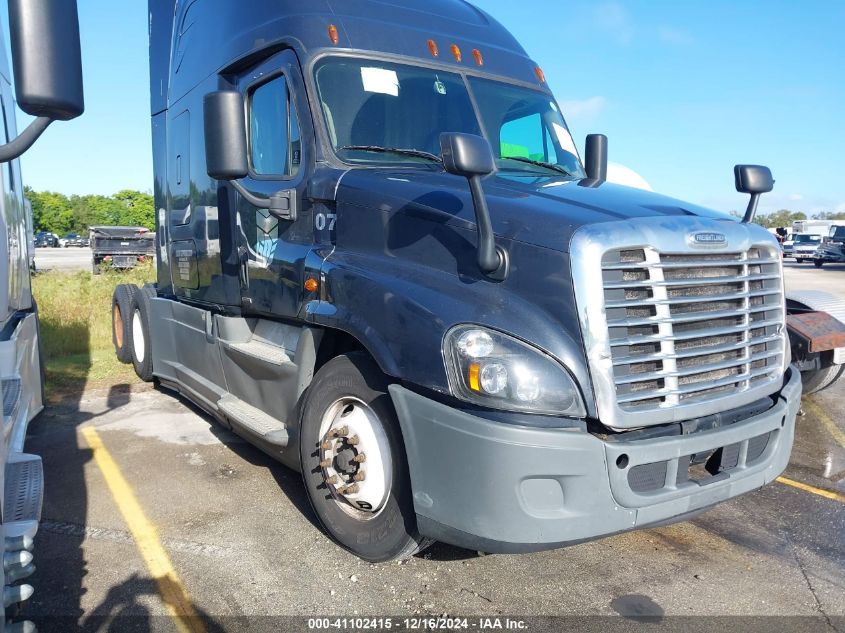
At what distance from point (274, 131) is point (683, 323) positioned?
9.15ft

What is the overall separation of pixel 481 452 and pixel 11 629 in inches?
67.2

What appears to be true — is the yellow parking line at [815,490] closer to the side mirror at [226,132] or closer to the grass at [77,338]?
the side mirror at [226,132]

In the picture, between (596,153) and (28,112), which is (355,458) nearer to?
(28,112)

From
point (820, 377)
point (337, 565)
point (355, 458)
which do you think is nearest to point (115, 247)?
point (820, 377)

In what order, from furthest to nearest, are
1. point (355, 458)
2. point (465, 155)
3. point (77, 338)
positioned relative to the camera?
point (77, 338)
point (355, 458)
point (465, 155)

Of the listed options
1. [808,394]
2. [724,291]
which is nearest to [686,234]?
[724,291]

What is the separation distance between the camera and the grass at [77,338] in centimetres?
814

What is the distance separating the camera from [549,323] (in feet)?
9.47

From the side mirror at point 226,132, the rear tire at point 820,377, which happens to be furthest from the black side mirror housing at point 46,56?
the rear tire at point 820,377

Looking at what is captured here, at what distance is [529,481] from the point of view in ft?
9.11

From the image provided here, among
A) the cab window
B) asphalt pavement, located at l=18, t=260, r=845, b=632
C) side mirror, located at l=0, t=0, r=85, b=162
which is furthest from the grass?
side mirror, located at l=0, t=0, r=85, b=162

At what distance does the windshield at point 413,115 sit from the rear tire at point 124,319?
4.89 m

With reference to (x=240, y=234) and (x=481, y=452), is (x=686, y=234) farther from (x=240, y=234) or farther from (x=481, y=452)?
(x=240, y=234)

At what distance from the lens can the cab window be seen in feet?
13.8
